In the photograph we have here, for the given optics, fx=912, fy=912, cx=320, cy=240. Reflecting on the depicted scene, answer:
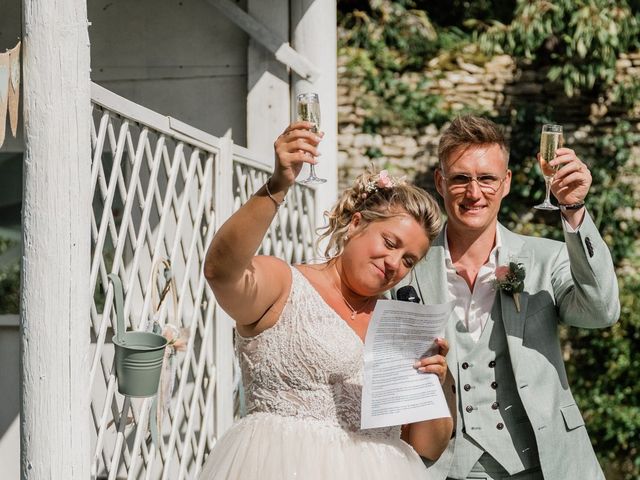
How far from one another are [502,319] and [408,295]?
1.32ft

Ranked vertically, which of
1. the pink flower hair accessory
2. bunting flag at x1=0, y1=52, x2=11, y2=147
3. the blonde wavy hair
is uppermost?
bunting flag at x1=0, y1=52, x2=11, y2=147

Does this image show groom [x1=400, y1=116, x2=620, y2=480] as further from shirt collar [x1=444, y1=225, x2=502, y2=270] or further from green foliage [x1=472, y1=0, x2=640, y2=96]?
green foliage [x1=472, y1=0, x2=640, y2=96]

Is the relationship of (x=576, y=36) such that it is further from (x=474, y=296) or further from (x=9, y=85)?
(x=9, y=85)

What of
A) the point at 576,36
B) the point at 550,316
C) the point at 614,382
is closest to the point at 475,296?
the point at 550,316

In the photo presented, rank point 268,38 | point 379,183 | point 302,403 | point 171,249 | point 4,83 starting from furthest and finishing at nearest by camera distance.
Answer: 1. point 268,38
2. point 171,249
3. point 379,183
4. point 302,403
5. point 4,83

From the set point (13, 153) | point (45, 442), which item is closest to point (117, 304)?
point (45, 442)

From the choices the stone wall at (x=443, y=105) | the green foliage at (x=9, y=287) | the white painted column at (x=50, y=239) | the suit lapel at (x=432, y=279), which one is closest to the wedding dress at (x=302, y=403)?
the white painted column at (x=50, y=239)

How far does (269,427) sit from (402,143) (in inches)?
253

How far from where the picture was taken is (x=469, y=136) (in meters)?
2.99

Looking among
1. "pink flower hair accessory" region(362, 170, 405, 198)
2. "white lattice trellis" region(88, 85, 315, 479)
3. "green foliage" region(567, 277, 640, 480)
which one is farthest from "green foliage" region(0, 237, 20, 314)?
"green foliage" region(567, 277, 640, 480)

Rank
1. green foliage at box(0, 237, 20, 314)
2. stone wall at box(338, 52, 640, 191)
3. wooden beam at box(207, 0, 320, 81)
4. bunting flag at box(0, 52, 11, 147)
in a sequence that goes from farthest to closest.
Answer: stone wall at box(338, 52, 640, 191) → green foliage at box(0, 237, 20, 314) → wooden beam at box(207, 0, 320, 81) → bunting flag at box(0, 52, 11, 147)

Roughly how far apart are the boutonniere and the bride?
0.44m

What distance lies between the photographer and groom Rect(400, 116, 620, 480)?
2871 mm

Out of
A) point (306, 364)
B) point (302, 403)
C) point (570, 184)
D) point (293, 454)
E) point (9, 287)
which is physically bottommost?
point (293, 454)
